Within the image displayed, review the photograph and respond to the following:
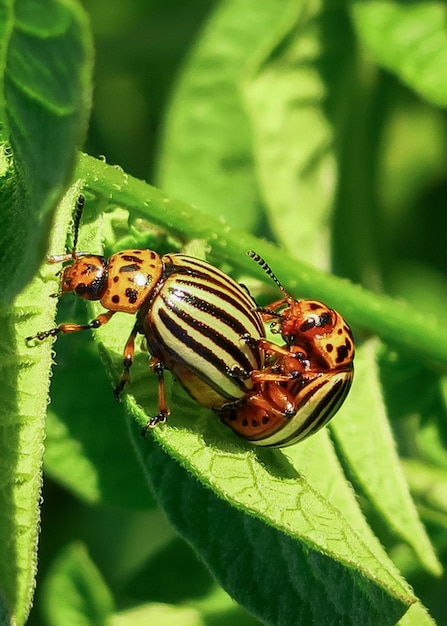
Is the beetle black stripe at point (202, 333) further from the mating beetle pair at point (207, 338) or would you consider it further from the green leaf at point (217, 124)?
the green leaf at point (217, 124)

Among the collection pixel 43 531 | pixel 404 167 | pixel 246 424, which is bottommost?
pixel 43 531

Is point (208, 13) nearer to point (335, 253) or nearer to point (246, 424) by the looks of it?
point (335, 253)

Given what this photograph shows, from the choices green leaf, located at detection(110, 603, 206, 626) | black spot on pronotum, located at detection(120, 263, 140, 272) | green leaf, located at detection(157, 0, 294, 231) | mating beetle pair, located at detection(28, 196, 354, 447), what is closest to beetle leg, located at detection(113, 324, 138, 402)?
mating beetle pair, located at detection(28, 196, 354, 447)

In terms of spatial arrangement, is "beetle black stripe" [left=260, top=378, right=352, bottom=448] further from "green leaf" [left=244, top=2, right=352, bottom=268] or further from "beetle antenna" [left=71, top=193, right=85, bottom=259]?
"green leaf" [left=244, top=2, right=352, bottom=268]

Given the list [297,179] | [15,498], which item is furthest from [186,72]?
[15,498]

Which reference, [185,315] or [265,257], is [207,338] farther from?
[265,257]

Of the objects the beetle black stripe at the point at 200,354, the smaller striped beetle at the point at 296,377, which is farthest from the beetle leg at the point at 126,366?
the smaller striped beetle at the point at 296,377

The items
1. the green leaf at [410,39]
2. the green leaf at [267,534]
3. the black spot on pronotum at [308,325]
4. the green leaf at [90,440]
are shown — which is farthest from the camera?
the green leaf at [410,39]
